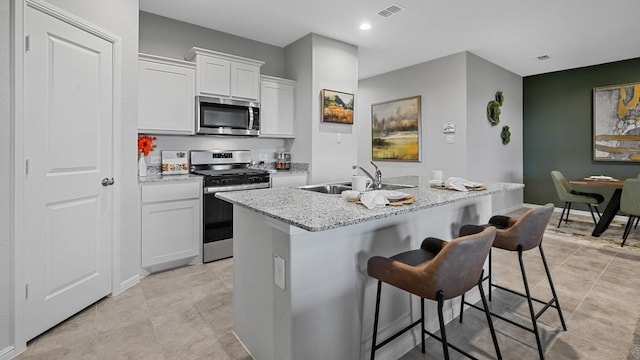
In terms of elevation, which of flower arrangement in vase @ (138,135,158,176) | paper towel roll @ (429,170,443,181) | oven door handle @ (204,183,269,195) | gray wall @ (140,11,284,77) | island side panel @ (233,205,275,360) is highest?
gray wall @ (140,11,284,77)

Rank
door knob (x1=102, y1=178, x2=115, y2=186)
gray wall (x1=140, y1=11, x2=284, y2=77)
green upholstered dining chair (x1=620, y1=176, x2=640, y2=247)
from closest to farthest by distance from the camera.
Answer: door knob (x1=102, y1=178, x2=115, y2=186), gray wall (x1=140, y1=11, x2=284, y2=77), green upholstered dining chair (x1=620, y1=176, x2=640, y2=247)

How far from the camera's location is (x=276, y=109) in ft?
13.7

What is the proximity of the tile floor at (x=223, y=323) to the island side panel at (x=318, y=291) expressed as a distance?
250mm

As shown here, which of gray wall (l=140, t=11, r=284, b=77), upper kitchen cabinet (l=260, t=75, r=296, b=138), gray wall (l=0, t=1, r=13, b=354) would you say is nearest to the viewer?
gray wall (l=0, t=1, r=13, b=354)

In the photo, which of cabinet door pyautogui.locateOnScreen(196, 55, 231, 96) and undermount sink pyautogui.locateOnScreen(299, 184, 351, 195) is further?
cabinet door pyautogui.locateOnScreen(196, 55, 231, 96)

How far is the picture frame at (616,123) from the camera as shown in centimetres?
507

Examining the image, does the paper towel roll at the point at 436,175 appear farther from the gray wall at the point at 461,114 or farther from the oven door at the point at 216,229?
the gray wall at the point at 461,114

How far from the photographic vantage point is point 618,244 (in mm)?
3982

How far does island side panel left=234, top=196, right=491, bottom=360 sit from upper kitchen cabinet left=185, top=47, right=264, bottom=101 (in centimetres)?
219

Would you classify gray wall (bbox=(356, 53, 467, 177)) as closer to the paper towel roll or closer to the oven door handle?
the oven door handle

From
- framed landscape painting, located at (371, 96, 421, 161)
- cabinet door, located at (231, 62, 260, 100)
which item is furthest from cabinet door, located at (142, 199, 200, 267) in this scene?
framed landscape painting, located at (371, 96, 421, 161)

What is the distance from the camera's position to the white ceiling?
3.27 meters

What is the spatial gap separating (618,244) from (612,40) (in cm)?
272

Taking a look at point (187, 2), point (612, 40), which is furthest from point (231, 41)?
point (612, 40)
